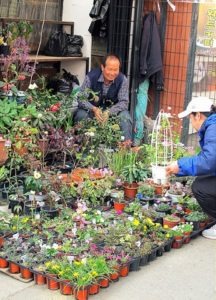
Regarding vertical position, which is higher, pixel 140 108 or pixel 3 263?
pixel 140 108

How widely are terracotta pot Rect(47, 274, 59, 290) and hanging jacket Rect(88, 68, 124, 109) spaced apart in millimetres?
3361

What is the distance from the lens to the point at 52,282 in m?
3.64

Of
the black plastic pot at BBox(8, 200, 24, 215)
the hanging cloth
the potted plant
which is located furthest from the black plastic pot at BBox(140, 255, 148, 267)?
the hanging cloth

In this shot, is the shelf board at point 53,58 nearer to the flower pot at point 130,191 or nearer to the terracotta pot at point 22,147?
the terracotta pot at point 22,147

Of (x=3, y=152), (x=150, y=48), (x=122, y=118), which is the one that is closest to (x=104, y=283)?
(x=3, y=152)

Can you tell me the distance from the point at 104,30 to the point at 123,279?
408 centimetres

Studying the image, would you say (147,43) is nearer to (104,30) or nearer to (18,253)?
(104,30)

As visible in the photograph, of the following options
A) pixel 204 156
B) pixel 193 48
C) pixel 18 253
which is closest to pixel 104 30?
pixel 193 48

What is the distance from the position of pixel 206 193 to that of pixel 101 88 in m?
2.64

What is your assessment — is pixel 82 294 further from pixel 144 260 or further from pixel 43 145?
pixel 43 145

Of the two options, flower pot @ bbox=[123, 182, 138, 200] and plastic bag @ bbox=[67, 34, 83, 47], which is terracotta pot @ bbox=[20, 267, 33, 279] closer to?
flower pot @ bbox=[123, 182, 138, 200]

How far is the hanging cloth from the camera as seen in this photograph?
7199 mm

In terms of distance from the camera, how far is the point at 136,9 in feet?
22.9

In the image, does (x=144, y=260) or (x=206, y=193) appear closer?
(x=144, y=260)
